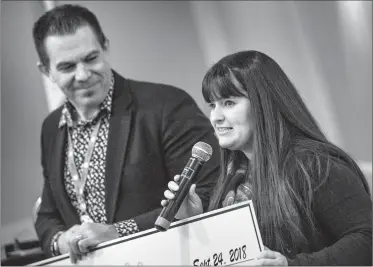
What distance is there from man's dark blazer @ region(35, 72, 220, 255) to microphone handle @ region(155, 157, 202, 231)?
0.59m

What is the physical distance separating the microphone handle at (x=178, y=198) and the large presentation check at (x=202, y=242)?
8 cm

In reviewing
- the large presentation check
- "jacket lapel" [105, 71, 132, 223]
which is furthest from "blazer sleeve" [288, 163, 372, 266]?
"jacket lapel" [105, 71, 132, 223]

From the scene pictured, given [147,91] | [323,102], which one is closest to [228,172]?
[147,91]

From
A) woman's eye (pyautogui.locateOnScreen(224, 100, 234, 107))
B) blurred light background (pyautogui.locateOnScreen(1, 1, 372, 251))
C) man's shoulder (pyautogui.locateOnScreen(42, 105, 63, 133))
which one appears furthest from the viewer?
blurred light background (pyautogui.locateOnScreen(1, 1, 372, 251))

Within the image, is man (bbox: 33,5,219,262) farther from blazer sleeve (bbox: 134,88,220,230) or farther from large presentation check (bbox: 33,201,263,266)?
large presentation check (bbox: 33,201,263,266)

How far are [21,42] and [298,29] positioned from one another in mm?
1446

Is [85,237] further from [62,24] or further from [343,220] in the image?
[62,24]

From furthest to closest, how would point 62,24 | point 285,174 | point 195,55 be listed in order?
1. point 195,55
2. point 62,24
3. point 285,174

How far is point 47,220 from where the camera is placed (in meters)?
2.26

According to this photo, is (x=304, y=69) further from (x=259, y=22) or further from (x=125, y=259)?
(x=125, y=259)

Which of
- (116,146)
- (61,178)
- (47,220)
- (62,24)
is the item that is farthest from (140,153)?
(62,24)

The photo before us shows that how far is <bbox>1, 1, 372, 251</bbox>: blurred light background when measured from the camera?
263 cm

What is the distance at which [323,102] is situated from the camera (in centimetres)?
268

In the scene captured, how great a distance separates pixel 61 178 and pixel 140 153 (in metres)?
0.36
